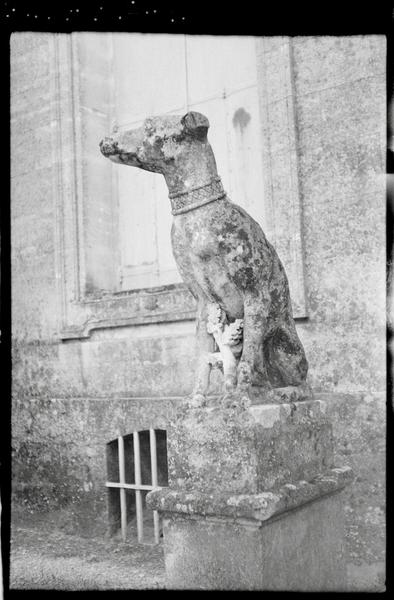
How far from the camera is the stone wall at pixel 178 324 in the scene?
3.97 m

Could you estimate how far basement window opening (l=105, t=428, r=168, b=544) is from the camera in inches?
188

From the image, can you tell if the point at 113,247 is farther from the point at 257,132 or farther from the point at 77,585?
the point at 77,585

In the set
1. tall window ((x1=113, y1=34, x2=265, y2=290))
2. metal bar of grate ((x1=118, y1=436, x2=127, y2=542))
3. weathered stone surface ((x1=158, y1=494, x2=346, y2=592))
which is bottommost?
metal bar of grate ((x1=118, y1=436, x2=127, y2=542))

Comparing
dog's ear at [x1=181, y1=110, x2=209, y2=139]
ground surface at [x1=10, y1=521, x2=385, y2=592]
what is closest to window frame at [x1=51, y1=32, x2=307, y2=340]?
ground surface at [x1=10, y1=521, x2=385, y2=592]

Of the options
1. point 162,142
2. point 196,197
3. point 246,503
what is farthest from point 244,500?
point 162,142

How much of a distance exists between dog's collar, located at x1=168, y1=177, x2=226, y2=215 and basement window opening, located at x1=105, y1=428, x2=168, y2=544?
263 cm

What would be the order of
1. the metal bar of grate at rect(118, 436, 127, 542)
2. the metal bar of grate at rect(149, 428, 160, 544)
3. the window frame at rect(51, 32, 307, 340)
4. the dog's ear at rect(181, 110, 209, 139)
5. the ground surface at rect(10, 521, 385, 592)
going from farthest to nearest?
the metal bar of grate at rect(118, 436, 127, 542)
the metal bar of grate at rect(149, 428, 160, 544)
the window frame at rect(51, 32, 307, 340)
the ground surface at rect(10, 521, 385, 592)
the dog's ear at rect(181, 110, 209, 139)

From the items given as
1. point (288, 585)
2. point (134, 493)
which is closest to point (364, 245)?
point (288, 585)

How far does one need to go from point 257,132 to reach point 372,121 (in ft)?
3.82

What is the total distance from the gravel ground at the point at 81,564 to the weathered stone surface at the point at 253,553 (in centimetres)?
173

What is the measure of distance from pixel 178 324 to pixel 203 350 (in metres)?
2.18

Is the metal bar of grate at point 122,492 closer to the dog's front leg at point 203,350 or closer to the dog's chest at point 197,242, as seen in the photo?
the dog's front leg at point 203,350

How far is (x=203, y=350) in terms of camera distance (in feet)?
8.77

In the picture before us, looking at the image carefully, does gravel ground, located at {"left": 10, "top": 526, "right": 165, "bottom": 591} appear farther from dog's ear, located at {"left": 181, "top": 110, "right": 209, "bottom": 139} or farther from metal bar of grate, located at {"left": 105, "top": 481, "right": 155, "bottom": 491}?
dog's ear, located at {"left": 181, "top": 110, "right": 209, "bottom": 139}
